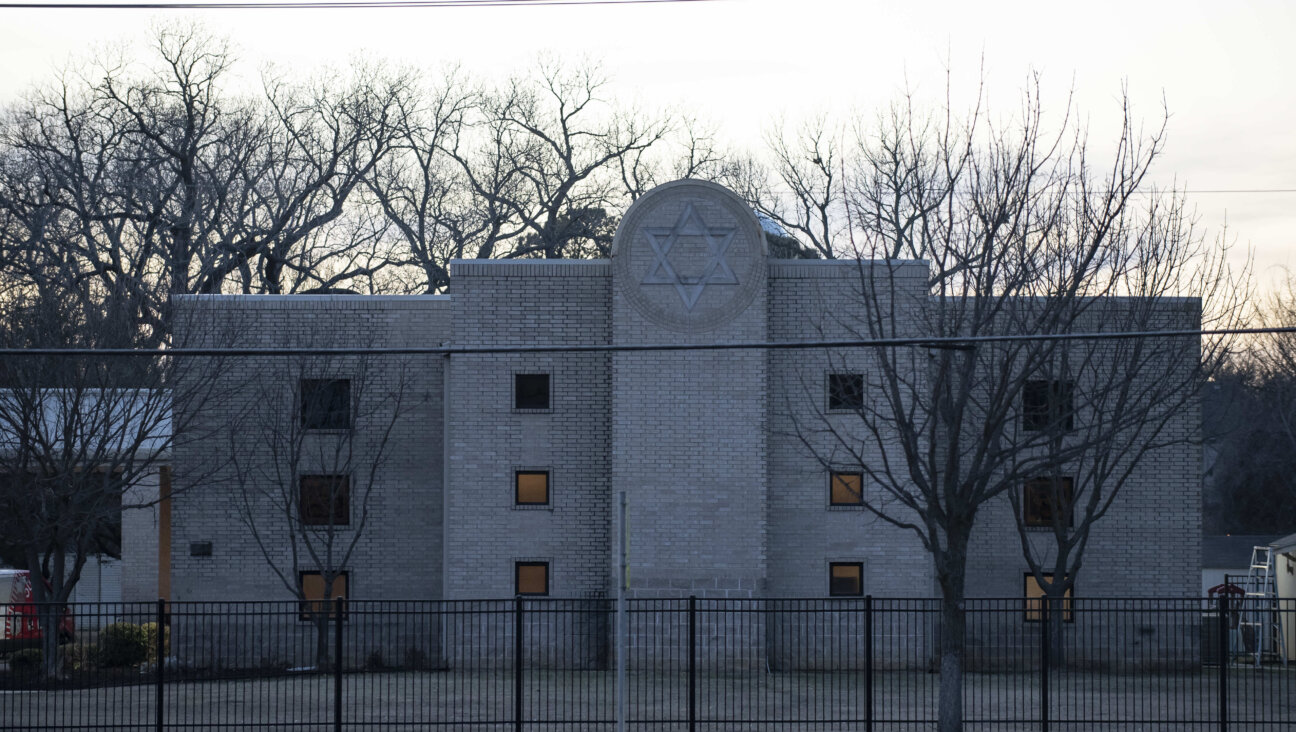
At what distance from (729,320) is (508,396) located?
4439 mm

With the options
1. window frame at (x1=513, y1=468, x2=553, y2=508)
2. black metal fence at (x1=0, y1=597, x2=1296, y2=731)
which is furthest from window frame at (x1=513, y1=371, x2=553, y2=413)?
black metal fence at (x1=0, y1=597, x2=1296, y2=731)

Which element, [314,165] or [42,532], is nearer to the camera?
[42,532]

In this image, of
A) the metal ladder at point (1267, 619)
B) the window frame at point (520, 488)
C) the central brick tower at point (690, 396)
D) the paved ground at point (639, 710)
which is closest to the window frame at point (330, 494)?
the window frame at point (520, 488)

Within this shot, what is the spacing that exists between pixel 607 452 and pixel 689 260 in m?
3.98

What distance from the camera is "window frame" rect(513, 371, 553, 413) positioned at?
2516cm

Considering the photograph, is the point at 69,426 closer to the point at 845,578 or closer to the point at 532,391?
the point at 532,391

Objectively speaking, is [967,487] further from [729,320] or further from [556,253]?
[556,253]

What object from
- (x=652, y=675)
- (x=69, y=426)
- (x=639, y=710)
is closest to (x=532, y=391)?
(x=652, y=675)

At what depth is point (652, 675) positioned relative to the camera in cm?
2323

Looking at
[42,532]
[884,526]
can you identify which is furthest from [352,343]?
[884,526]

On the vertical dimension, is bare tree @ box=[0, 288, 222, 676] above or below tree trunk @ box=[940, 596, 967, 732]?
above

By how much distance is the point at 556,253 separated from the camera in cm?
5028

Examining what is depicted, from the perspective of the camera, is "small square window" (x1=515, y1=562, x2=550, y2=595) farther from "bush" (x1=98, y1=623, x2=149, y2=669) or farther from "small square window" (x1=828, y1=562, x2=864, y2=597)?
"bush" (x1=98, y1=623, x2=149, y2=669)

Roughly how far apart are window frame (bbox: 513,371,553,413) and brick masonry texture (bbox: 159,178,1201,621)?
11 centimetres
